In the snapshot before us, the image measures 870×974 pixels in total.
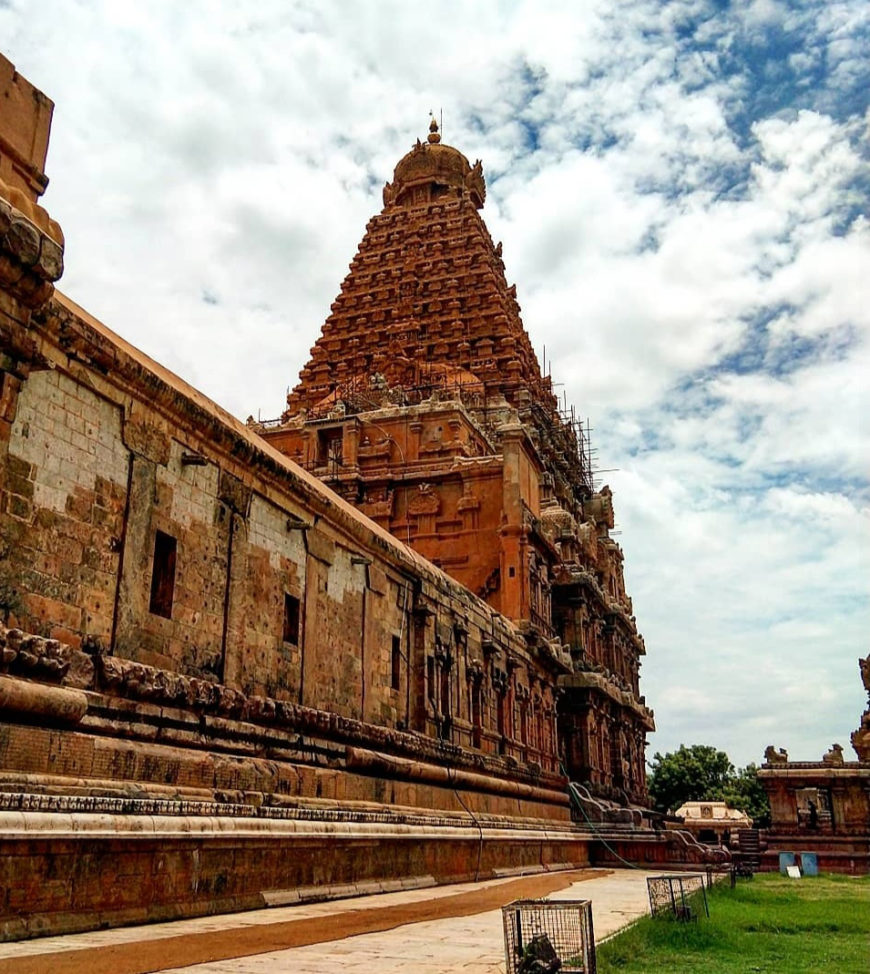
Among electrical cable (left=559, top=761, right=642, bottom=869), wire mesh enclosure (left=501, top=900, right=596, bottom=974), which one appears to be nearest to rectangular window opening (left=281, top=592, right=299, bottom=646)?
wire mesh enclosure (left=501, top=900, right=596, bottom=974)

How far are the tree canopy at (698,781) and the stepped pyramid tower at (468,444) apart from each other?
31.3 meters

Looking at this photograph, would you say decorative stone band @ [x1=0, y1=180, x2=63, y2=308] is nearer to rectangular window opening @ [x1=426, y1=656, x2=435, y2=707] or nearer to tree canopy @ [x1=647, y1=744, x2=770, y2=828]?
rectangular window opening @ [x1=426, y1=656, x2=435, y2=707]

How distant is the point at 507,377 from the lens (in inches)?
1748

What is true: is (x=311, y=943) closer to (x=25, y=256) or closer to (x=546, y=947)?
(x=546, y=947)

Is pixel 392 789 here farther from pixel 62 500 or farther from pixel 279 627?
pixel 62 500

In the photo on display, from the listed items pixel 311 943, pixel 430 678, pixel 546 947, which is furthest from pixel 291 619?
pixel 546 947

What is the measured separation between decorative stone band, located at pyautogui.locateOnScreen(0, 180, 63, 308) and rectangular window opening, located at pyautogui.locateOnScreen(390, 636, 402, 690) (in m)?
10.1

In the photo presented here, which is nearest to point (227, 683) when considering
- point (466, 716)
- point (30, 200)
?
point (30, 200)

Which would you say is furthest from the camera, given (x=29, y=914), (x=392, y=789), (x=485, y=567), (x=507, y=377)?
(x=507, y=377)

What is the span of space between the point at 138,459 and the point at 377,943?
5.84 metres

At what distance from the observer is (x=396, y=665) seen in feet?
Result: 57.5

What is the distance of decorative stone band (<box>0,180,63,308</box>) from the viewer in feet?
27.6

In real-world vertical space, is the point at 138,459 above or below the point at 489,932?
above

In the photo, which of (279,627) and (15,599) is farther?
(279,627)
